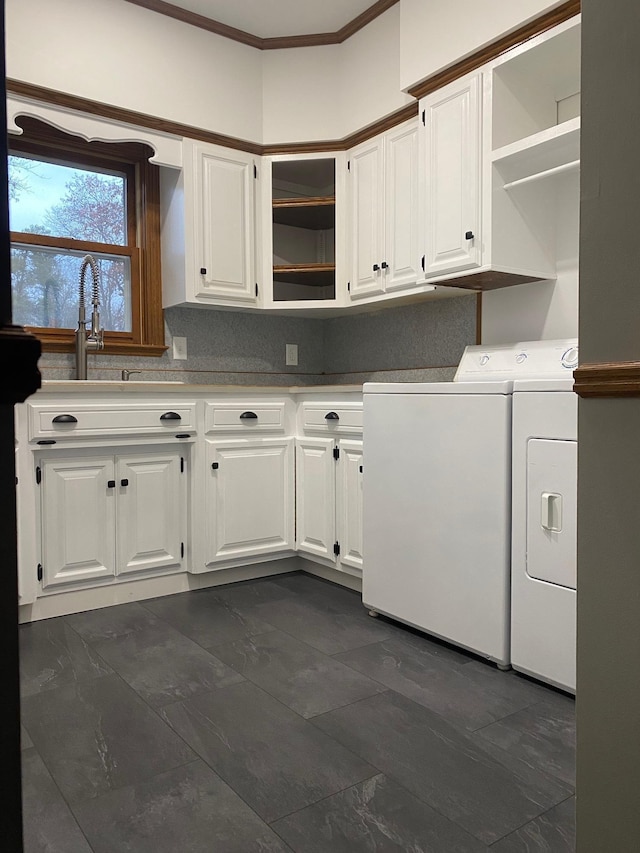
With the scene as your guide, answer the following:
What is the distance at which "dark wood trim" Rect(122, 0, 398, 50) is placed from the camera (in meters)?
2.99

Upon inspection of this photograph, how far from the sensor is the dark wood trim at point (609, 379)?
35.1 inches

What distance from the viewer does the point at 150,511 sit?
2816mm

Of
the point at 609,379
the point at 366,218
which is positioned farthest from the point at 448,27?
the point at 609,379

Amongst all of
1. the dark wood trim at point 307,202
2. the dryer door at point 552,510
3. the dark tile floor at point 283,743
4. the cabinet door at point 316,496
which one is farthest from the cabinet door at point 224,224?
the dryer door at point 552,510

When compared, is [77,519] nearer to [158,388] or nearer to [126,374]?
[158,388]

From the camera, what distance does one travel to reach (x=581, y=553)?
37.9 inches

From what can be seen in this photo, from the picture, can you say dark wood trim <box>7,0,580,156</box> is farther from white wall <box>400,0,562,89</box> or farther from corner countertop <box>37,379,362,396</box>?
corner countertop <box>37,379,362,396</box>

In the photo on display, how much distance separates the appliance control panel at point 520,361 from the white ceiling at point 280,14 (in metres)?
1.67

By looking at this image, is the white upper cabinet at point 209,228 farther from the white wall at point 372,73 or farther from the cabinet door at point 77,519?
the cabinet door at point 77,519

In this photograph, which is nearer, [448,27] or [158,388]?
[448,27]

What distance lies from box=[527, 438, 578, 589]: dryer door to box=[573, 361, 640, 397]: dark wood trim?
97 centimetres

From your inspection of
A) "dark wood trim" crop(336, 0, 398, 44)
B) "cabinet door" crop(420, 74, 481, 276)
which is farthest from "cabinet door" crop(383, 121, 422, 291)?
"dark wood trim" crop(336, 0, 398, 44)

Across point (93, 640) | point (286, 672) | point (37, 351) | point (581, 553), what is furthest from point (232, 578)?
point (37, 351)

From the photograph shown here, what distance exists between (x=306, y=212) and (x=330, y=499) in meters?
1.55
